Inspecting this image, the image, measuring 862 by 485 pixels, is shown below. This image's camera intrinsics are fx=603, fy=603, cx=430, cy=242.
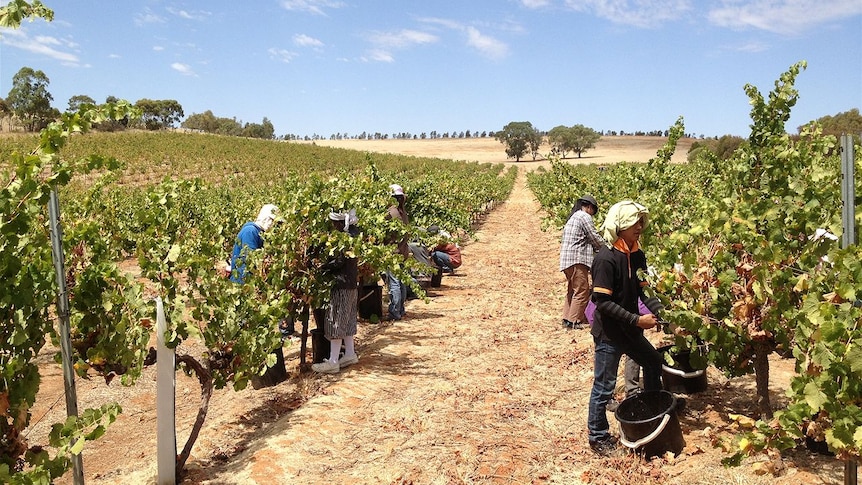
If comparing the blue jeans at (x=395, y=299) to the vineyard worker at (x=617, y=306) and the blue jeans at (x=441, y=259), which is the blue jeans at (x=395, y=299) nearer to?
the blue jeans at (x=441, y=259)

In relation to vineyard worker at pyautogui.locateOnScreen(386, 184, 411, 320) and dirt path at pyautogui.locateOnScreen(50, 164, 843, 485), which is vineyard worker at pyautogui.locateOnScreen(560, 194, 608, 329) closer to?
dirt path at pyautogui.locateOnScreen(50, 164, 843, 485)

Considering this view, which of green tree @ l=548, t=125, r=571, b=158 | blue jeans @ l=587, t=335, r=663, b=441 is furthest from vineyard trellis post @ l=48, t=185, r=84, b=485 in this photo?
green tree @ l=548, t=125, r=571, b=158

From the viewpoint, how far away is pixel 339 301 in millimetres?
5949

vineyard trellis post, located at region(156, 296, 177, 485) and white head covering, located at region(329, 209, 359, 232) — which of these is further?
white head covering, located at region(329, 209, 359, 232)

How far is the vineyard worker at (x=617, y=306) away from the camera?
388 centimetres

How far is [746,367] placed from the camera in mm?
3996

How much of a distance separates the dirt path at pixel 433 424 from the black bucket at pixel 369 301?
0.34 m

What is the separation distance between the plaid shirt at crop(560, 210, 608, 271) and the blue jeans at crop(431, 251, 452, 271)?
4251mm

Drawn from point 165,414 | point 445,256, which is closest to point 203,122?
point 445,256

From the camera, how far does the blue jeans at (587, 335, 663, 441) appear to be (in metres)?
4.01

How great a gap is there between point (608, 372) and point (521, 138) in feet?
329

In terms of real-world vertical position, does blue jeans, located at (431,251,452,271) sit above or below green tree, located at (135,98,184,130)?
below

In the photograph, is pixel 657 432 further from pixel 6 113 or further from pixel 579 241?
pixel 6 113

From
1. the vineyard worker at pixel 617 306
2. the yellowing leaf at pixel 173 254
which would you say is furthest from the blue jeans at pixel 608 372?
the yellowing leaf at pixel 173 254
